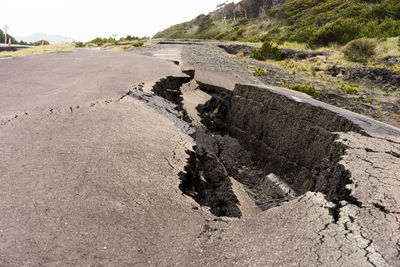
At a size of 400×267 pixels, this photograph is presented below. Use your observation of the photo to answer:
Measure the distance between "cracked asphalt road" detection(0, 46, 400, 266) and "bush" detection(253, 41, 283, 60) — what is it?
17.4 m

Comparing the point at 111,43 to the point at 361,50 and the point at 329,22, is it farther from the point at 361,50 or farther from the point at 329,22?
the point at 361,50

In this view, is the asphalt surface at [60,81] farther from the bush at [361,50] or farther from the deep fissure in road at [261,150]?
the bush at [361,50]

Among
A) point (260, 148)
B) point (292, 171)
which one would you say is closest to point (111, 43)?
point (260, 148)

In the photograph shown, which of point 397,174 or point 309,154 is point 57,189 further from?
point 309,154

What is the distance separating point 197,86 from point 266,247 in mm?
10212

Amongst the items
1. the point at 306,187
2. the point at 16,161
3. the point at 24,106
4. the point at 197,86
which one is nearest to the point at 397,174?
the point at 306,187

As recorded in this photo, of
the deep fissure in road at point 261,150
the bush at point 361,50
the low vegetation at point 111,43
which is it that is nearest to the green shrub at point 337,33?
the bush at point 361,50

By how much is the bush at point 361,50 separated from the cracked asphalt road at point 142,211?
50.9ft

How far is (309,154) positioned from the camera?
6.88 meters

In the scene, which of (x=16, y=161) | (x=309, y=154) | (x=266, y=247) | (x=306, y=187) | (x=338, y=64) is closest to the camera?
(x=266, y=247)

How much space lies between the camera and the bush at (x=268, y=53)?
21125 millimetres

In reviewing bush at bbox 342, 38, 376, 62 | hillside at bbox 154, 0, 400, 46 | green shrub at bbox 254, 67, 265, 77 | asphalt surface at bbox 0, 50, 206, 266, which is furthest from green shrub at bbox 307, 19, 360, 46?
asphalt surface at bbox 0, 50, 206, 266

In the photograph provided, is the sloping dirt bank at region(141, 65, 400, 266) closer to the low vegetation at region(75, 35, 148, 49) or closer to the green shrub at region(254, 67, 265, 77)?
the green shrub at region(254, 67, 265, 77)

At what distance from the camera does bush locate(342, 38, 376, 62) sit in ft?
57.4
